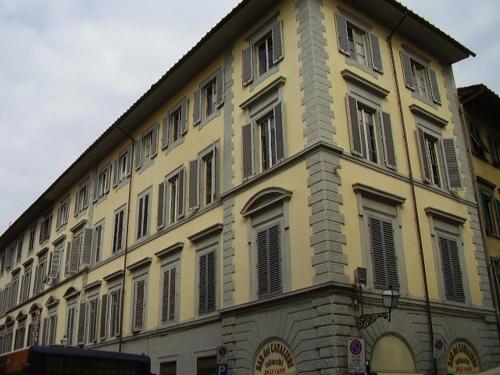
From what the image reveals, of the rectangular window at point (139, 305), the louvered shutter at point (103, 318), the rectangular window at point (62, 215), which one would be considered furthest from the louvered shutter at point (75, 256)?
the rectangular window at point (139, 305)

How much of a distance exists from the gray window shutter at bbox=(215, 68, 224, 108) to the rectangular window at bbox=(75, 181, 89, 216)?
40.3 ft

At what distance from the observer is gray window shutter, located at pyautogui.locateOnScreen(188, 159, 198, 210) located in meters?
19.3

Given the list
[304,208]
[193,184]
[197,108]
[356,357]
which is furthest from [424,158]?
[197,108]

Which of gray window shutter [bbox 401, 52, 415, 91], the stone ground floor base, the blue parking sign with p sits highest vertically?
gray window shutter [bbox 401, 52, 415, 91]

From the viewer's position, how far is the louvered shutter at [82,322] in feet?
81.7

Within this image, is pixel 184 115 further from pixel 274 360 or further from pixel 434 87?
pixel 274 360

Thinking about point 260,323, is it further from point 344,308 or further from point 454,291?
point 454,291

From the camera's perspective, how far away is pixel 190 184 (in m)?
19.8

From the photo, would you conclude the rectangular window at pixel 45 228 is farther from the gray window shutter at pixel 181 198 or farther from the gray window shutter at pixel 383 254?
the gray window shutter at pixel 383 254

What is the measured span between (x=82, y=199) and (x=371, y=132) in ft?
60.1

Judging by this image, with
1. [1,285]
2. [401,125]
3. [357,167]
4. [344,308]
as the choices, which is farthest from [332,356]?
[1,285]

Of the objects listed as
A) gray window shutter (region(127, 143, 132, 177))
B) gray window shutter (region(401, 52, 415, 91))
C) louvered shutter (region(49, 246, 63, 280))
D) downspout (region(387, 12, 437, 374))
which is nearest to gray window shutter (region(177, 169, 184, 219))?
gray window shutter (region(127, 143, 132, 177))

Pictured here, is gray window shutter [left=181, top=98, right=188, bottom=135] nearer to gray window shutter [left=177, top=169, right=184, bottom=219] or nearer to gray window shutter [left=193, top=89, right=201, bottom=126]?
gray window shutter [left=193, top=89, right=201, bottom=126]

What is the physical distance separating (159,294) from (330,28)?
10.6 metres
